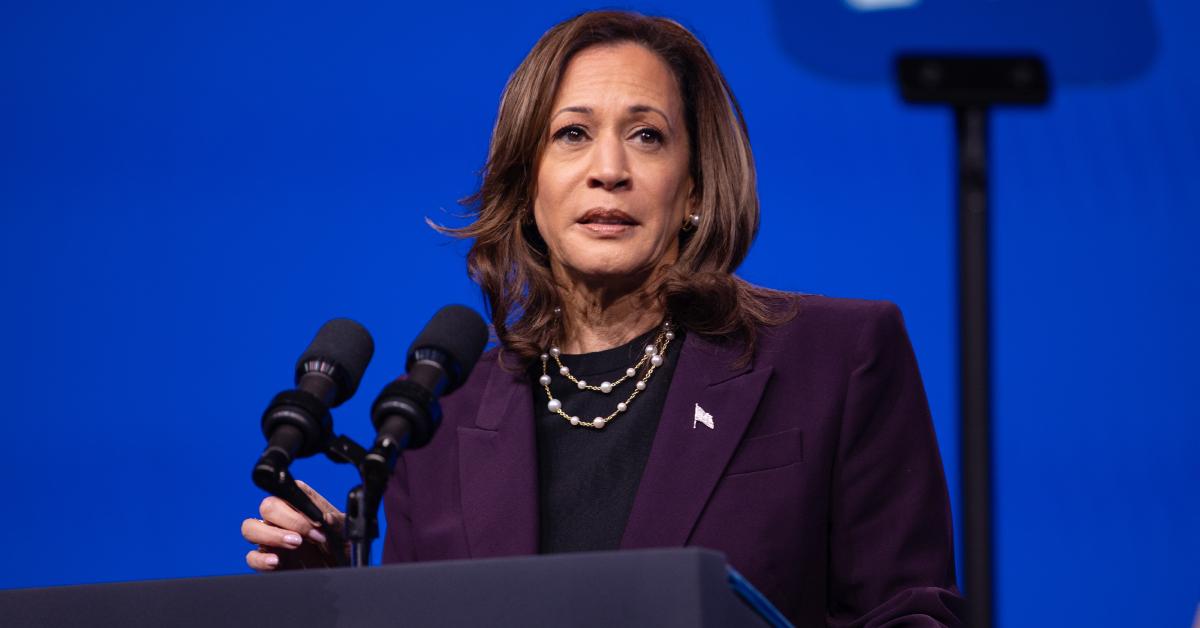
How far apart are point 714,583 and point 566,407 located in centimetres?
107

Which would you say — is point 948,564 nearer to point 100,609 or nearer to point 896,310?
point 896,310

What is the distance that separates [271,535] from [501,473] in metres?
0.47

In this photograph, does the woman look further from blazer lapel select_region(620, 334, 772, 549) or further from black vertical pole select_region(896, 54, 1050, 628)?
black vertical pole select_region(896, 54, 1050, 628)

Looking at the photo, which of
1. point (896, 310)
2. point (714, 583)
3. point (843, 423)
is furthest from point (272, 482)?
point (896, 310)

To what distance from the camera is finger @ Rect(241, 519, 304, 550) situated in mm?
1483

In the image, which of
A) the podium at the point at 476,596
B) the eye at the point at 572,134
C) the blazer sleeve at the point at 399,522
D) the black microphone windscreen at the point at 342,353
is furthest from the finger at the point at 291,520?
the eye at the point at 572,134

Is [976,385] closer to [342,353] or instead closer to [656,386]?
[342,353]

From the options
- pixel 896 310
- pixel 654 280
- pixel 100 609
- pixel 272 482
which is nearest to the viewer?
pixel 100 609

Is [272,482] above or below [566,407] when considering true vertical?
below

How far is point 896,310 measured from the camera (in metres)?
1.95

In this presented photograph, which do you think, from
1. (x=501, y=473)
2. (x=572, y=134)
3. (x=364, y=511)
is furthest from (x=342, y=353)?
(x=572, y=134)

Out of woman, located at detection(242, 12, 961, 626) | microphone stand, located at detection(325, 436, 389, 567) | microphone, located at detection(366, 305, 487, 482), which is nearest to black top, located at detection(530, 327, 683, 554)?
woman, located at detection(242, 12, 961, 626)

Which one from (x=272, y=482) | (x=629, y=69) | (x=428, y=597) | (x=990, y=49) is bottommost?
(x=428, y=597)

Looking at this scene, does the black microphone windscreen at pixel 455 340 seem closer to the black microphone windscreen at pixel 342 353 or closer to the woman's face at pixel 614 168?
the black microphone windscreen at pixel 342 353
